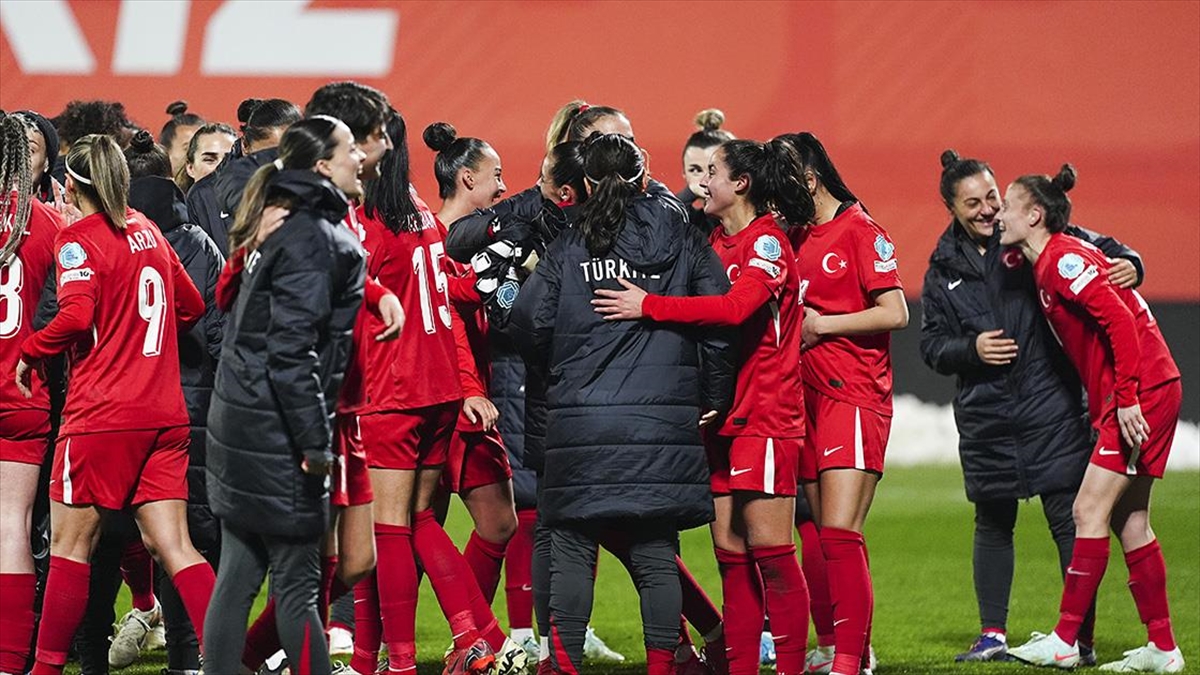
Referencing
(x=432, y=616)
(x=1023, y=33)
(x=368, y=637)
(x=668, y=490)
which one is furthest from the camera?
(x=1023, y=33)

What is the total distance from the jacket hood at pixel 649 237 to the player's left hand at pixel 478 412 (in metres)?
1.15

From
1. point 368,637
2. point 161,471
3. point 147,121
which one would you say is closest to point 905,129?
point 147,121

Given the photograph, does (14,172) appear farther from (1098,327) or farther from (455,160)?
(1098,327)

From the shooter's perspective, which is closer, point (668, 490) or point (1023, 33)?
point (668, 490)

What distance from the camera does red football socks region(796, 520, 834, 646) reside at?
20.2 feet

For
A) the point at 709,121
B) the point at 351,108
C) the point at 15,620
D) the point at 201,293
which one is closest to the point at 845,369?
the point at 351,108

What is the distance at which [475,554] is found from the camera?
20.0 feet

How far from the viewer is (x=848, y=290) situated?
18.2ft

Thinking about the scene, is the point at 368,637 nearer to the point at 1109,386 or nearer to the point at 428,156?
the point at 1109,386

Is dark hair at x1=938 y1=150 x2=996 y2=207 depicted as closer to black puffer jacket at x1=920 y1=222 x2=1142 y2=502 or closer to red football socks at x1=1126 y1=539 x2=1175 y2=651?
black puffer jacket at x1=920 y1=222 x2=1142 y2=502

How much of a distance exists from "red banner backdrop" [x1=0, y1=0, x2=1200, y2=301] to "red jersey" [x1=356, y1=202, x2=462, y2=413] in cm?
409

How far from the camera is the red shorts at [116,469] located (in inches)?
185

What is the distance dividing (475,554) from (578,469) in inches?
59.5

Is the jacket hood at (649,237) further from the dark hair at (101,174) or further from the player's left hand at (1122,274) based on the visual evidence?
the player's left hand at (1122,274)
